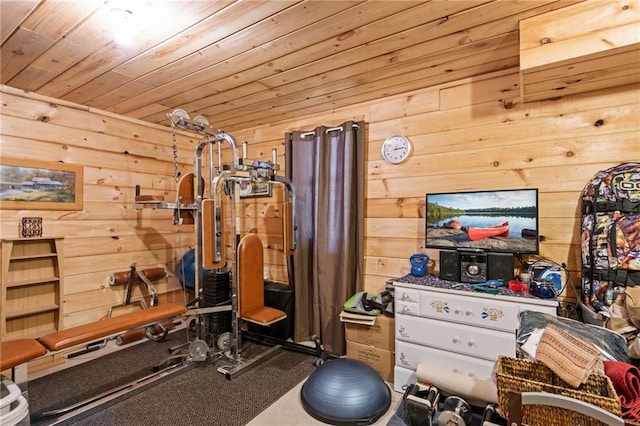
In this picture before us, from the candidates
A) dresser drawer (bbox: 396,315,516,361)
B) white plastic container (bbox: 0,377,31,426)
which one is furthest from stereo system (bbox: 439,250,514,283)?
white plastic container (bbox: 0,377,31,426)

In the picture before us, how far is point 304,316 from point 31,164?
9.12 feet

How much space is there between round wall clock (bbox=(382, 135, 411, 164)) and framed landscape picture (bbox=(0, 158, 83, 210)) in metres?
2.89

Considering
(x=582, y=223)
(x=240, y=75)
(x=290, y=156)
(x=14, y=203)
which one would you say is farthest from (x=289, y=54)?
(x=14, y=203)

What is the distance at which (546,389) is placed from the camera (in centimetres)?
107

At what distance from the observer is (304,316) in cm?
326

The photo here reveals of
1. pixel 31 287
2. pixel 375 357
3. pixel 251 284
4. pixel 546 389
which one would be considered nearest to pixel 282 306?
pixel 251 284

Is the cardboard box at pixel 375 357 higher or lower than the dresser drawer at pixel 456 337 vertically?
lower

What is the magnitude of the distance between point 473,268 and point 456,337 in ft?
1.58

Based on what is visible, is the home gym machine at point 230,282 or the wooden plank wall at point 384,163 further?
the home gym machine at point 230,282

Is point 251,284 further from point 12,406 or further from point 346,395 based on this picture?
point 12,406

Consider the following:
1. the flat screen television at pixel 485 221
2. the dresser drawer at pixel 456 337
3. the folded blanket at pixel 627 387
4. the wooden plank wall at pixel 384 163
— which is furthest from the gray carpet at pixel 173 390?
the folded blanket at pixel 627 387

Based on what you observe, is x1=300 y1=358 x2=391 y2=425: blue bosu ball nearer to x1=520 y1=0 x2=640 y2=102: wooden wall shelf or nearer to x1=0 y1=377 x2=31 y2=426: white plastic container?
x1=0 y1=377 x2=31 y2=426: white plastic container

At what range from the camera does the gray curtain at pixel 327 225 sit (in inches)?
117

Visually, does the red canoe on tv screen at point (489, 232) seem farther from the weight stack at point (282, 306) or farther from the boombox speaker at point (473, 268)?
the weight stack at point (282, 306)
